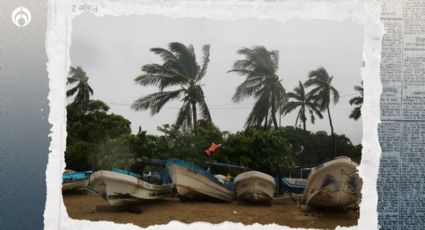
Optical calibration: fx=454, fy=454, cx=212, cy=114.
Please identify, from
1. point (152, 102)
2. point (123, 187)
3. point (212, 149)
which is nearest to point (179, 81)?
point (152, 102)

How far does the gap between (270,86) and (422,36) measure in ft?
3.06

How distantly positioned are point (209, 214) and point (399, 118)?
49.6 inches

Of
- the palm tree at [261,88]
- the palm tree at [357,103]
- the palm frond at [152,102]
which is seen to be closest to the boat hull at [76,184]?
the palm frond at [152,102]

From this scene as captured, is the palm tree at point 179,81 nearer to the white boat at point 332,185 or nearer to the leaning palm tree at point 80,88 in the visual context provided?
the leaning palm tree at point 80,88

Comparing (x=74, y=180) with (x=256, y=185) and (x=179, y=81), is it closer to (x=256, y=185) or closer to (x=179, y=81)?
(x=179, y=81)

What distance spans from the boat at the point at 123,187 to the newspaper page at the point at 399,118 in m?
1.35

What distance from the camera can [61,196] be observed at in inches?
106

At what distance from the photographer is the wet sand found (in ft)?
8.98

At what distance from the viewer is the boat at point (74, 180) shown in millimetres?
2699

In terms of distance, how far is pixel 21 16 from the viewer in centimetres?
260

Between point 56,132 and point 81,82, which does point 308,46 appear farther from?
point 56,132

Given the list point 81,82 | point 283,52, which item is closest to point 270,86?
point 283,52

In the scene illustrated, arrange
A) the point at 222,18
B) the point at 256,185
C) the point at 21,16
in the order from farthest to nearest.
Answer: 1. the point at 256,185
2. the point at 222,18
3. the point at 21,16

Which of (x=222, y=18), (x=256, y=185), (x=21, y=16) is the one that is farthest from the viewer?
(x=256, y=185)
